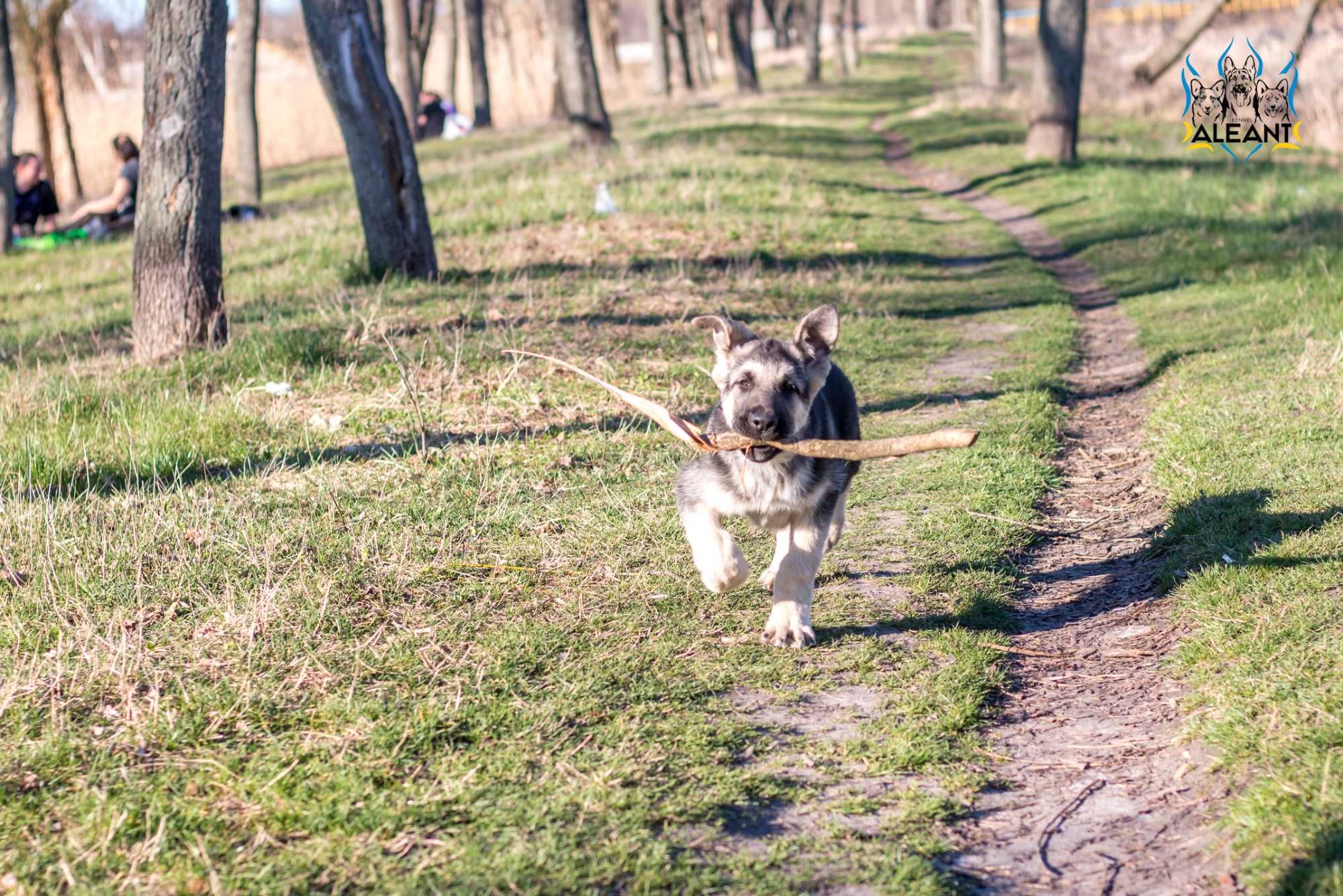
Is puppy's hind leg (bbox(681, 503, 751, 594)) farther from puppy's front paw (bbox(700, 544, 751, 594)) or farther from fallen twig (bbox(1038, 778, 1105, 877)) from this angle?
fallen twig (bbox(1038, 778, 1105, 877))

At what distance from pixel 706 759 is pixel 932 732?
2.86ft

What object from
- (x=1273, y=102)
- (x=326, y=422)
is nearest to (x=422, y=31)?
(x=1273, y=102)

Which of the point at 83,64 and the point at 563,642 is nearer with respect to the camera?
the point at 563,642

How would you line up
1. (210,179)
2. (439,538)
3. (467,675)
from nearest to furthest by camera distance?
(467,675) → (439,538) → (210,179)

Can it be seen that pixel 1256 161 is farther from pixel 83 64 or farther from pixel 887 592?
pixel 83 64

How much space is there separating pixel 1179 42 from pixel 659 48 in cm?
2026

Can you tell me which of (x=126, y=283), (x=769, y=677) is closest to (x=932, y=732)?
(x=769, y=677)

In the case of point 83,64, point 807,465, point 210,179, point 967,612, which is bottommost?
point 967,612

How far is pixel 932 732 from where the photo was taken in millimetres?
4602

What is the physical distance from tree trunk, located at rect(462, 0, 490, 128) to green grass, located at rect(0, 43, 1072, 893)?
27.4 meters

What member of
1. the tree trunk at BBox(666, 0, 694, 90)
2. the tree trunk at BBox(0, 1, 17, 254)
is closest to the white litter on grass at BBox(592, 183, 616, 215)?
the tree trunk at BBox(0, 1, 17, 254)

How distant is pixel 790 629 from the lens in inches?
210

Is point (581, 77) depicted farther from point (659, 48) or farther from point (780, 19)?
point (780, 19)

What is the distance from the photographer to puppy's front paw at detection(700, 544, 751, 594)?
537 centimetres
